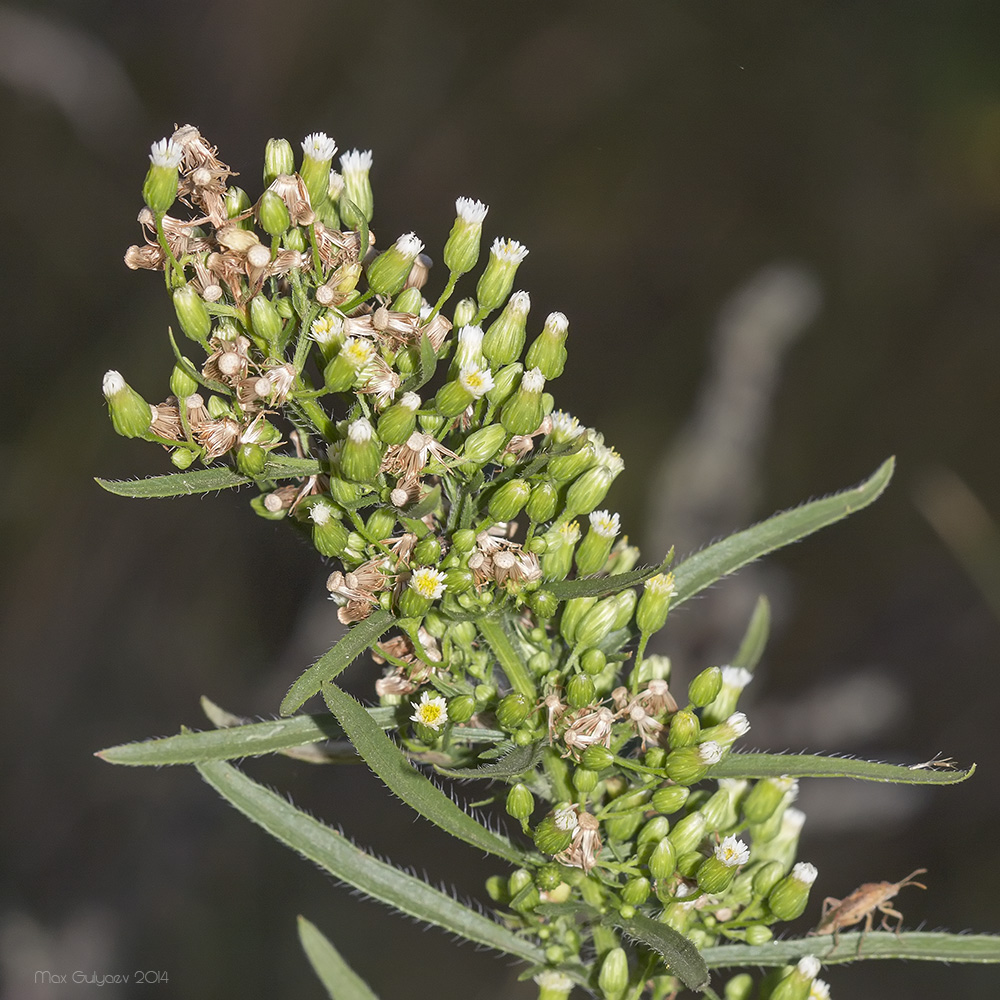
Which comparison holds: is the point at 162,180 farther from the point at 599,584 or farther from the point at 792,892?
the point at 792,892

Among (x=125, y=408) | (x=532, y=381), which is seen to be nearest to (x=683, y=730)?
(x=532, y=381)

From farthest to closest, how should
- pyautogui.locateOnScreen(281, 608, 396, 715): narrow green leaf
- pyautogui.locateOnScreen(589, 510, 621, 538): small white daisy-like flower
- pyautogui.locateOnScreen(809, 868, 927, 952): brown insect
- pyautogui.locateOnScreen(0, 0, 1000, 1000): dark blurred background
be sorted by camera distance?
pyautogui.locateOnScreen(0, 0, 1000, 1000): dark blurred background
pyautogui.locateOnScreen(809, 868, 927, 952): brown insect
pyautogui.locateOnScreen(589, 510, 621, 538): small white daisy-like flower
pyautogui.locateOnScreen(281, 608, 396, 715): narrow green leaf

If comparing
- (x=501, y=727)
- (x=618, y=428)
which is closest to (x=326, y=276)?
(x=501, y=727)

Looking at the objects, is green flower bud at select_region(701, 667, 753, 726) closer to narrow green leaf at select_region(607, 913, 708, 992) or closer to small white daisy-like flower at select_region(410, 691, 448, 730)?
narrow green leaf at select_region(607, 913, 708, 992)

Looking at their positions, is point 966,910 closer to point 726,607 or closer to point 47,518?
point 726,607

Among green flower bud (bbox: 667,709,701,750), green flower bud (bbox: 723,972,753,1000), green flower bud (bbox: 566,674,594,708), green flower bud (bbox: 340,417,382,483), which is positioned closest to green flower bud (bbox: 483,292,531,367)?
green flower bud (bbox: 340,417,382,483)

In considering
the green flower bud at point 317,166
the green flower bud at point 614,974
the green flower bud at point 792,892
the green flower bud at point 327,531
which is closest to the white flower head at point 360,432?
the green flower bud at point 327,531

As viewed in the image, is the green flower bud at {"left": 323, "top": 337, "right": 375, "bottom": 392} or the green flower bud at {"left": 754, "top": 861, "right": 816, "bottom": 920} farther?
the green flower bud at {"left": 754, "top": 861, "right": 816, "bottom": 920}

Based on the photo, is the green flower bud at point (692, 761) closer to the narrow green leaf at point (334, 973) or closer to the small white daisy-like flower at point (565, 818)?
the small white daisy-like flower at point (565, 818)
